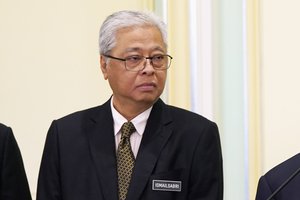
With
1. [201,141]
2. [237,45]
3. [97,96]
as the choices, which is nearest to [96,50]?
[97,96]

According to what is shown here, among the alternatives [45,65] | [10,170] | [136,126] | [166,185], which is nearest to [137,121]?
[136,126]

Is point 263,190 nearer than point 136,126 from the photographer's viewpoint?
Yes

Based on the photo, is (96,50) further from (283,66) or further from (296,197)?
(296,197)

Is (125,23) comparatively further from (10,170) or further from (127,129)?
(10,170)

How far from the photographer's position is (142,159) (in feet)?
7.51

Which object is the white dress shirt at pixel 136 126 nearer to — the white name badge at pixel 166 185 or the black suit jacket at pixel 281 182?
the white name badge at pixel 166 185

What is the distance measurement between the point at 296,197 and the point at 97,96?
151 centimetres

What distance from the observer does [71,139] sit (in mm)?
2402

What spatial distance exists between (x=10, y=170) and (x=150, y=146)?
48 centimetres

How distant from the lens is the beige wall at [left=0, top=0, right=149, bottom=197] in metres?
3.40

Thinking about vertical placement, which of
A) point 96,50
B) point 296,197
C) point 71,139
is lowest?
point 296,197

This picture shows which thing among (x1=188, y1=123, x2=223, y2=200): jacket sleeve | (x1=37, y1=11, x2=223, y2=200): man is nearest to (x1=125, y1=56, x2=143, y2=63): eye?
(x1=37, y1=11, x2=223, y2=200): man

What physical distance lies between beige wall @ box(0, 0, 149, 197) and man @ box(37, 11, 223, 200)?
0.97 m

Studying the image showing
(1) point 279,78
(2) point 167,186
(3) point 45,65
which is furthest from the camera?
(3) point 45,65
